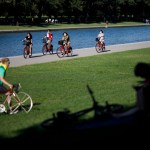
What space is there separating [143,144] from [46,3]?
2931 inches

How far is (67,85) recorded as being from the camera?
1397cm

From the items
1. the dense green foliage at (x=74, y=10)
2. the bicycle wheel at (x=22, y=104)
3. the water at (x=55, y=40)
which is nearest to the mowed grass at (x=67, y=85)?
the bicycle wheel at (x=22, y=104)

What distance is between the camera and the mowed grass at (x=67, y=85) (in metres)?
9.75

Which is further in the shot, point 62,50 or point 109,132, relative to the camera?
point 62,50

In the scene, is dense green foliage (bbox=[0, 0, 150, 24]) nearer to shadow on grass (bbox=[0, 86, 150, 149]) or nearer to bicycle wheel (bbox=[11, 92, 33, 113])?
bicycle wheel (bbox=[11, 92, 33, 113])

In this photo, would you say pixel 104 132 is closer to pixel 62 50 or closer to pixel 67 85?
pixel 67 85

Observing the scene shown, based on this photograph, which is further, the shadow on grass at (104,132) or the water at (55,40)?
the water at (55,40)

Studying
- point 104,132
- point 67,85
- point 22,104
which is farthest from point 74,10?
point 104,132

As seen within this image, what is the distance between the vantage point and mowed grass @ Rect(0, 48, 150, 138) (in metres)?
9.75

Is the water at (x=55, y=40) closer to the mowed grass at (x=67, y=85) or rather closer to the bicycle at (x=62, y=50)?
the bicycle at (x=62, y=50)

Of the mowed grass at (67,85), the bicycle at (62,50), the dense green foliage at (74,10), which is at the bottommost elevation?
the mowed grass at (67,85)

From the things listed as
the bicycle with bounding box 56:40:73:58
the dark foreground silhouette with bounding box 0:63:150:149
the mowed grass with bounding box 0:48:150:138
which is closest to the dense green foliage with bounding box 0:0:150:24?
the bicycle with bounding box 56:40:73:58

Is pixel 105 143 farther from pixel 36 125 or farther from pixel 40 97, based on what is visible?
pixel 40 97

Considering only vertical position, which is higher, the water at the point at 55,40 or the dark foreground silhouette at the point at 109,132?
the dark foreground silhouette at the point at 109,132
